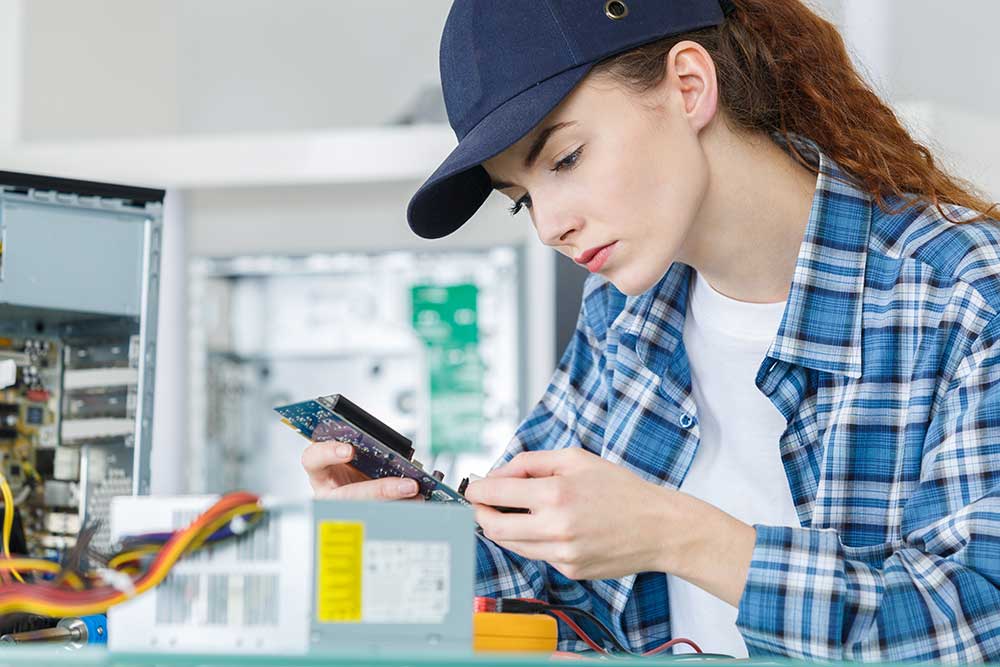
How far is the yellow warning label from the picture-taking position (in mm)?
563

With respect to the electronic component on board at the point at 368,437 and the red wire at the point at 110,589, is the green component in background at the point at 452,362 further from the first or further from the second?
the red wire at the point at 110,589

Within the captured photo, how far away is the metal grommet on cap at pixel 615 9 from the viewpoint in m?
0.98

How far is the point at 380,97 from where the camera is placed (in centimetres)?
321

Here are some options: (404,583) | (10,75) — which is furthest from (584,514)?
(10,75)

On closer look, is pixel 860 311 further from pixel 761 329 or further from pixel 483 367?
pixel 483 367

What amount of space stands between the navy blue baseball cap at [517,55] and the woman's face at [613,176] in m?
0.03

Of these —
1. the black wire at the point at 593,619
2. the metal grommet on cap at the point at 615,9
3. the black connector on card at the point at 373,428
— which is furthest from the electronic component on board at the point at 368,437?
the metal grommet on cap at the point at 615,9

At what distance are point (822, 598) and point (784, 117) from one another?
0.57 metres

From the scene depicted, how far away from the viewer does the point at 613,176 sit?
3.22 ft

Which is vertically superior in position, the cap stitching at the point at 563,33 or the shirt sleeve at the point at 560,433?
the cap stitching at the point at 563,33

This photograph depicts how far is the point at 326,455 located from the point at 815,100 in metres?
0.61

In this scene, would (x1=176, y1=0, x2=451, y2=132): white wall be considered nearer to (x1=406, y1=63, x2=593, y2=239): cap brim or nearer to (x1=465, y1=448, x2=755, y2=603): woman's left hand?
(x1=406, y1=63, x2=593, y2=239): cap brim

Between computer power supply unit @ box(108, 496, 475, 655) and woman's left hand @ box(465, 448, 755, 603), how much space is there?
0.17 meters

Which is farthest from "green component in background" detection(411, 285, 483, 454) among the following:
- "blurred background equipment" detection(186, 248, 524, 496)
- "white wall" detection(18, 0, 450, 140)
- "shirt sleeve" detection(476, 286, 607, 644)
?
"shirt sleeve" detection(476, 286, 607, 644)
